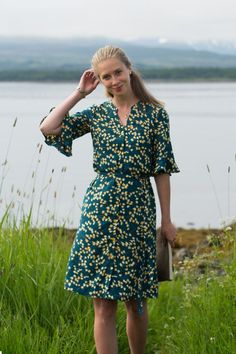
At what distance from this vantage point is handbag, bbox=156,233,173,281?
18.0ft

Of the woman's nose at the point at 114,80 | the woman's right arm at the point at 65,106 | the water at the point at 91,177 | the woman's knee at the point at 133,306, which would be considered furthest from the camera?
the water at the point at 91,177

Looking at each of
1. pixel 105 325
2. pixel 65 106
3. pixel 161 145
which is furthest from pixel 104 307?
pixel 65 106

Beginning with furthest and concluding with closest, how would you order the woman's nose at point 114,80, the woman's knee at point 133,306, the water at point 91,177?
1. the water at point 91,177
2. the woman's knee at point 133,306
3. the woman's nose at point 114,80

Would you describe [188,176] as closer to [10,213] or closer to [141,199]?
[10,213]

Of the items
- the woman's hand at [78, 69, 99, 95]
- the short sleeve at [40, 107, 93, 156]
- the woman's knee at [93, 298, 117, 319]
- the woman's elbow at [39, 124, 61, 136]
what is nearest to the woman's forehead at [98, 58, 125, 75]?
the woman's hand at [78, 69, 99, 95]

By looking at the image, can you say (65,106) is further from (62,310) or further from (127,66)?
(62,310)

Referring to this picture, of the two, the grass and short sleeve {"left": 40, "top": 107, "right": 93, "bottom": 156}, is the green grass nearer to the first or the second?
the grass

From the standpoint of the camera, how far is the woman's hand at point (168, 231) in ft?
17.9

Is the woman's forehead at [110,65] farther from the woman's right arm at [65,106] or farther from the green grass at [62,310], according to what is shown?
the green grass at [62,310]

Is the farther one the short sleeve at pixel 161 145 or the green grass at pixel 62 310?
the green grass at pixel 62 310

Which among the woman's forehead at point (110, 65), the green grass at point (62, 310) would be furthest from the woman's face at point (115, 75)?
the green grass at point (62, 310)

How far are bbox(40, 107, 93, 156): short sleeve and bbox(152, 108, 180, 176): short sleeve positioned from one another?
0.36m

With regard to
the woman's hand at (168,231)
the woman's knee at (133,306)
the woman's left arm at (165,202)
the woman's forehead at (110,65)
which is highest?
the woman's forehead at (110,65)

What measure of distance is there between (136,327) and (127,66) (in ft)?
4.70
